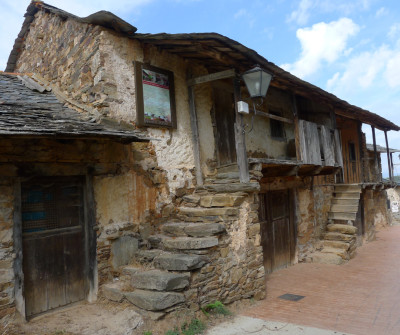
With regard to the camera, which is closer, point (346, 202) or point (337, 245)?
point (337, 245)

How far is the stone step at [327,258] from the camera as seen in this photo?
866 centimetres

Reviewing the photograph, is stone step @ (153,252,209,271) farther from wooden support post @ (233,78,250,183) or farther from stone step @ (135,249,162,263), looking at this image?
wooden support post @ (233,78,250,183)

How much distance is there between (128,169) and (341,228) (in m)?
6.97

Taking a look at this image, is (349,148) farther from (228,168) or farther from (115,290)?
(115,290)

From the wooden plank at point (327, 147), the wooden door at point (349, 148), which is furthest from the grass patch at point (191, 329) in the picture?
the wooden door at point (349, 148)

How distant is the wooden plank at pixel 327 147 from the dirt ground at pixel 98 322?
4.97m

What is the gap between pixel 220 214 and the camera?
5.51 metres

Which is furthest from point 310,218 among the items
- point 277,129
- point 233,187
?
point 233,187

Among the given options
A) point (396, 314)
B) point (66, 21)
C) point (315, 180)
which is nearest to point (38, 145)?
point (66, 21)

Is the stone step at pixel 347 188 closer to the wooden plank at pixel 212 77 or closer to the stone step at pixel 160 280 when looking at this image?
the wooden plank at pixel 212 77

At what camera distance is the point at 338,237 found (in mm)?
9445

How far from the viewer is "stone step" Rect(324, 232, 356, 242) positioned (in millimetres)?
9321

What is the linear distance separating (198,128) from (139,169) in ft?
5.40

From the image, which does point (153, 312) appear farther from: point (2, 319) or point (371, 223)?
point (371, 223)
